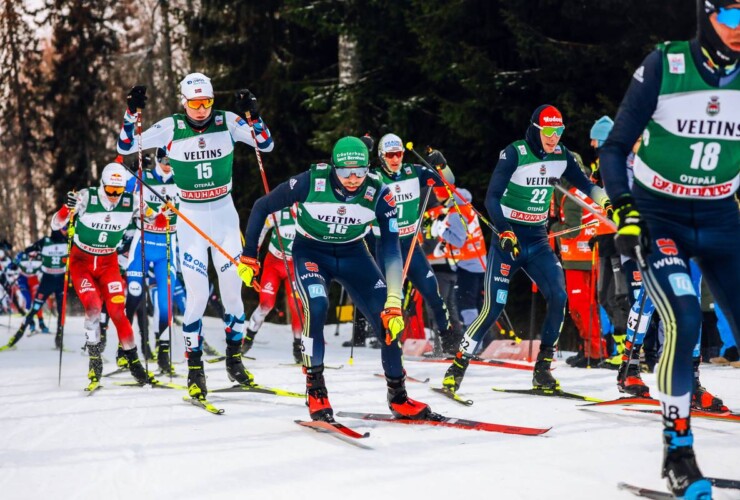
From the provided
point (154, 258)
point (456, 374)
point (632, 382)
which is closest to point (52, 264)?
point (154, 258)

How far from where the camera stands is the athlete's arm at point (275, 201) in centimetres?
628

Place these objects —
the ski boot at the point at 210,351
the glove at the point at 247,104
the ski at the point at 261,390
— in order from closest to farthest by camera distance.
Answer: the ski at the point at 261,390, the glove at the point at 247,104, the ski boot at the point at 210,351

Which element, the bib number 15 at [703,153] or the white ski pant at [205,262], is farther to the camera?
the white ski pant at [205,262]

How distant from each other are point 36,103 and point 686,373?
33269 millimetres

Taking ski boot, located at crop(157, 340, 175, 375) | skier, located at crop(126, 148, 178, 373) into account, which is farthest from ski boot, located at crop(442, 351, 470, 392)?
skier, located at crop(126, 148, 178, 373)

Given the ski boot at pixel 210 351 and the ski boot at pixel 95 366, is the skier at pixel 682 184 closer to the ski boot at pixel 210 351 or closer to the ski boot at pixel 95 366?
the ski boot at pixel 95 366

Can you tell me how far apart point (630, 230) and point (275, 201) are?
306 cm

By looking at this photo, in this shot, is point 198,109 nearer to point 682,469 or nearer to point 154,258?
point 154,258

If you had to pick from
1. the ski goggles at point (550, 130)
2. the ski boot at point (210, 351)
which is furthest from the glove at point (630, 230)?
the ski boot at point (210, 351)

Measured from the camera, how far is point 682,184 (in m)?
4.11

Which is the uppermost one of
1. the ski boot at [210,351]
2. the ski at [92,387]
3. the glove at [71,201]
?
the glove at [71,201]

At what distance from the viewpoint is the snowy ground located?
14.5 ft

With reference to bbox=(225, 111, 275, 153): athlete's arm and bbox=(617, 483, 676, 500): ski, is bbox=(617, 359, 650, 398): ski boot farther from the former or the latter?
bbox=(225, 111, 275, 153): athlete's arm

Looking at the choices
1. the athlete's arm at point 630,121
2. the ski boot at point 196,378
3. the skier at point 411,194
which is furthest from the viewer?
the skier at point 411,194
